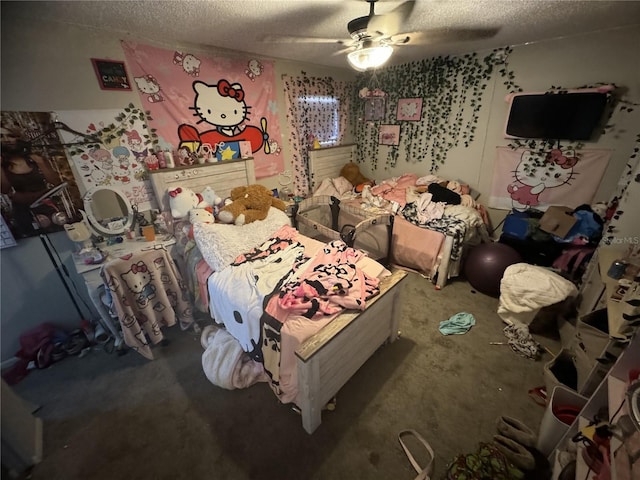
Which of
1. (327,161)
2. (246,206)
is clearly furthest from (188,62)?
(327,161)

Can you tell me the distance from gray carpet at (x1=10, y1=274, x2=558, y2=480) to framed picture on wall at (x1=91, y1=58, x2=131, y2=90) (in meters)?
2.27

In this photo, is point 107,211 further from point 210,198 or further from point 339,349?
point 339,349

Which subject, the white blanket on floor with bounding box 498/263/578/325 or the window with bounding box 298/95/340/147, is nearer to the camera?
the white blanket on floor with bounding box 498/263/578/325

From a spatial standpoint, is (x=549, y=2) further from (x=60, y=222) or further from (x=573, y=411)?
(x=60, y=222)

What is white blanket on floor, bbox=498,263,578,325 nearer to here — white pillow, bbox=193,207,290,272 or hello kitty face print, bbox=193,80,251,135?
white pillow, bbox=193,207,290,272

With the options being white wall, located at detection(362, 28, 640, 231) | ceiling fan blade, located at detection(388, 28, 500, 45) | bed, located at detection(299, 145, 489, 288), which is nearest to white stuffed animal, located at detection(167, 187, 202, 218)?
bed, located at detection(299, 145, 489, 288)

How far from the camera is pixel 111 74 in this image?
216cm

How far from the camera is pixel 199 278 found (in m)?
2.29

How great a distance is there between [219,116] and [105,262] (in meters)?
1.87

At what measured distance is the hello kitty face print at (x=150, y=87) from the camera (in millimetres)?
2332

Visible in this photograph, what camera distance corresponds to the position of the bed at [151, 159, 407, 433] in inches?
57.5

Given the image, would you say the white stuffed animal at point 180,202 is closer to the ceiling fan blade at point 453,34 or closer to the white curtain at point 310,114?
the white curtain at point 310,114

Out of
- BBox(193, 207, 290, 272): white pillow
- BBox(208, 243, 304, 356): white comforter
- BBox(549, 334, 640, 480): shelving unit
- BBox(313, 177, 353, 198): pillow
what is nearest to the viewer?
BBox(549, 334, 640, 480): shelving unit

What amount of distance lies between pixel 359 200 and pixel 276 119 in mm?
1560
